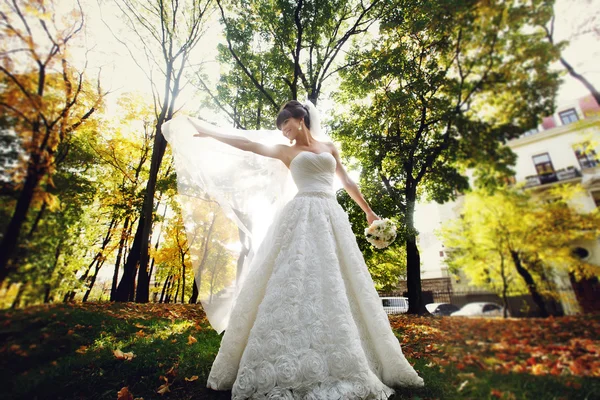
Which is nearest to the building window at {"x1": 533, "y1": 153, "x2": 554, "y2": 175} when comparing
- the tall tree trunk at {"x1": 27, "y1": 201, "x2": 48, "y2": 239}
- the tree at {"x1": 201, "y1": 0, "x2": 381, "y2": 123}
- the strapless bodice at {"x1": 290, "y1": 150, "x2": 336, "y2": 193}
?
the strapless bodice at {"x1": 290, "y1": 150, "x2": 336, "y2": 193}

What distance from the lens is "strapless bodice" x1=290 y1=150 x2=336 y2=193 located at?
3.37 m

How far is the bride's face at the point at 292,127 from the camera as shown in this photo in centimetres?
372

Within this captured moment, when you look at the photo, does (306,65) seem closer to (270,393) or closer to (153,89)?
(153,89)

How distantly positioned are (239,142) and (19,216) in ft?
7.20

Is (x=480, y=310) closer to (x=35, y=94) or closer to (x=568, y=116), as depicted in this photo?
(x=568, y=116)

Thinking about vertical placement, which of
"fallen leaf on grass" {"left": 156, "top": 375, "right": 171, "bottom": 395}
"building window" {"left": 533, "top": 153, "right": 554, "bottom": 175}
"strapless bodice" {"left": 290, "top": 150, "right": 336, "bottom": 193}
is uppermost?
"strapless bodice" {"left": 290, "top": 150, "right": 336, "bottom": 193}

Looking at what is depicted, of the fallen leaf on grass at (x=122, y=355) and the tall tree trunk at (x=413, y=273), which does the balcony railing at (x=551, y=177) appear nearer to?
the fallen leaf on grass at (x=122, y=355)

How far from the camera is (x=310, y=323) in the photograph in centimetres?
223

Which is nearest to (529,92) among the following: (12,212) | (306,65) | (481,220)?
(481,220)

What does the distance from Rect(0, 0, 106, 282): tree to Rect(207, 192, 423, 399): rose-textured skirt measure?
1.78m

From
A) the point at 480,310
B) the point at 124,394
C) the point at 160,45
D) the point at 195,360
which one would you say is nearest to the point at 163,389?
the point at 124,394

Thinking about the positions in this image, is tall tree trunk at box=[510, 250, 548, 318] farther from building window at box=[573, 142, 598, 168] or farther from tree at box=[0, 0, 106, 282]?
tree at box=[0, 0, 106, 282]

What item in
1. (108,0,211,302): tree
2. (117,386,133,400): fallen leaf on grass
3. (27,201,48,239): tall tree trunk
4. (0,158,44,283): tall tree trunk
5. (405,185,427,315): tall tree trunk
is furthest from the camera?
(108,0,211,302): tree

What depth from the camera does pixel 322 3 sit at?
1002 centimetres
